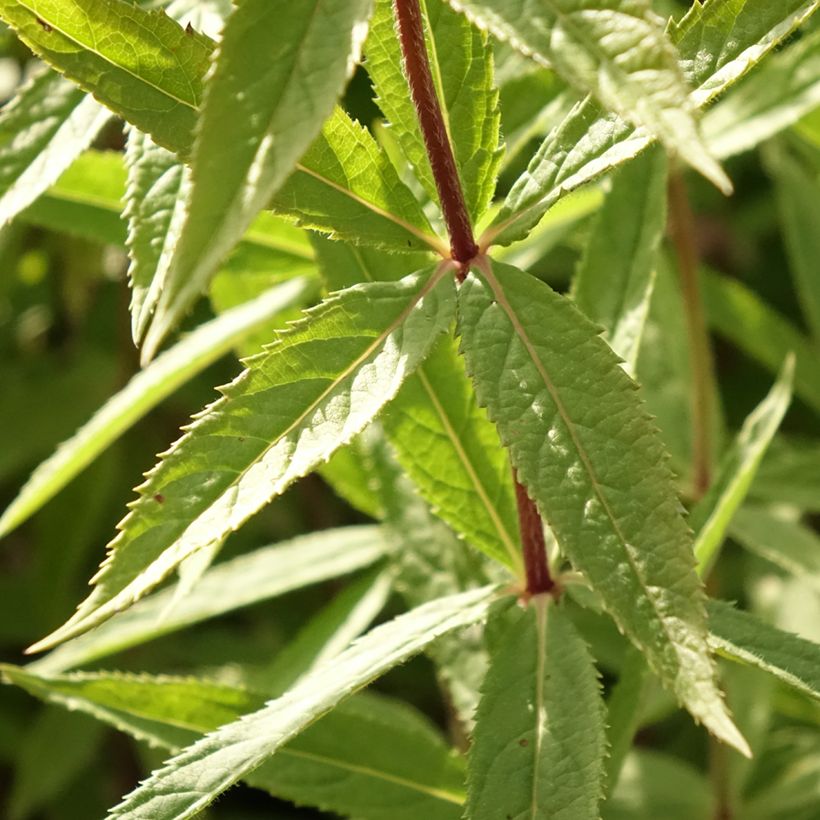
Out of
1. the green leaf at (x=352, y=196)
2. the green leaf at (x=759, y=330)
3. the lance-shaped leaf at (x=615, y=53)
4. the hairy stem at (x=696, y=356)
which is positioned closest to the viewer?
the lance-shaped leaf at (x=615, y=53)

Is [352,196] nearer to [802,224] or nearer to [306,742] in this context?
[306,742]

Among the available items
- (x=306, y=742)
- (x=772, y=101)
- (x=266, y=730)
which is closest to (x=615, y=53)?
(x=266, y=730)

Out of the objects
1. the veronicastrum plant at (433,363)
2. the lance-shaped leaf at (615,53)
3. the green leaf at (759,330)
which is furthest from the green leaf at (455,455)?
the green leaf at (759,330)

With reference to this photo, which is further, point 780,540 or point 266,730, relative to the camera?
point 780,540

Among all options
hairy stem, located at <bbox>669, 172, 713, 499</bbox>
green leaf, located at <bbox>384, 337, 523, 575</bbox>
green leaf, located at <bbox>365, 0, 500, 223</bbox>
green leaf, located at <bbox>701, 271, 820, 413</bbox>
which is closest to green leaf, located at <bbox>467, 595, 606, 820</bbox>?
green leaf, located at <bbox>384, 337, 523, 575</bbox>

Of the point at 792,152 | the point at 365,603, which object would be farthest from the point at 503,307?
the point at 792,152

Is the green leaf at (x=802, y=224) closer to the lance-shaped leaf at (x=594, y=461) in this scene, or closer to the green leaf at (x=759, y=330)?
the green leaf at (x=759, y=330)

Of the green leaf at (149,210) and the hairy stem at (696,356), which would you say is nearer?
the green leaf at (149,210)
